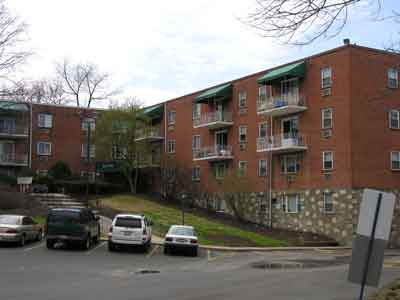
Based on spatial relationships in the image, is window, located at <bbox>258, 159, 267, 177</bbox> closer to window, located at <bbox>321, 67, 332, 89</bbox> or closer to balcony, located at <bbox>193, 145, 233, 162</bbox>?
balcony, located at <bbox>193, 145, 233, 162</bbox>

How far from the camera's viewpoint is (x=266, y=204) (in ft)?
163

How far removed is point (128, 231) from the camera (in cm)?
2916

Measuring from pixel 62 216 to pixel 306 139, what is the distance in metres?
23.0

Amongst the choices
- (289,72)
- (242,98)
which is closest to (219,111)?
(242,98)

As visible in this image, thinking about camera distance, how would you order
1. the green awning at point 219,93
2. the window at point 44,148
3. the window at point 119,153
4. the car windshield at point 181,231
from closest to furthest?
the car windshield at point 181,231 → the green awning at point 219,93 → the window at point 119,153 → the window at point 44,148

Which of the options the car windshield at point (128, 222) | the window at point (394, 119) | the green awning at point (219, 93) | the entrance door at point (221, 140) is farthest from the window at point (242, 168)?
the car windshield at point (128, 222)

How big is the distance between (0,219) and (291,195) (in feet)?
78.2

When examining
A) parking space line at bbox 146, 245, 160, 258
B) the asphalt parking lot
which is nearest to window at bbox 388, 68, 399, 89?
the asphalt parking lot

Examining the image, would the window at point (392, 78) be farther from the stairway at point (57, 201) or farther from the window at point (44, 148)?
the window at point (44, 148)

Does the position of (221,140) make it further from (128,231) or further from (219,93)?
(128,231)

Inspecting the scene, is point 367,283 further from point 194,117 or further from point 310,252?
point 194,117

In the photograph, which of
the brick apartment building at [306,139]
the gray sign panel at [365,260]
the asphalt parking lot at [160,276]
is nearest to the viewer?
the gray sign panel at [365,260]

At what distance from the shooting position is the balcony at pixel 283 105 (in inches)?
1816

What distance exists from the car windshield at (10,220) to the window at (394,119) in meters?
26.9
